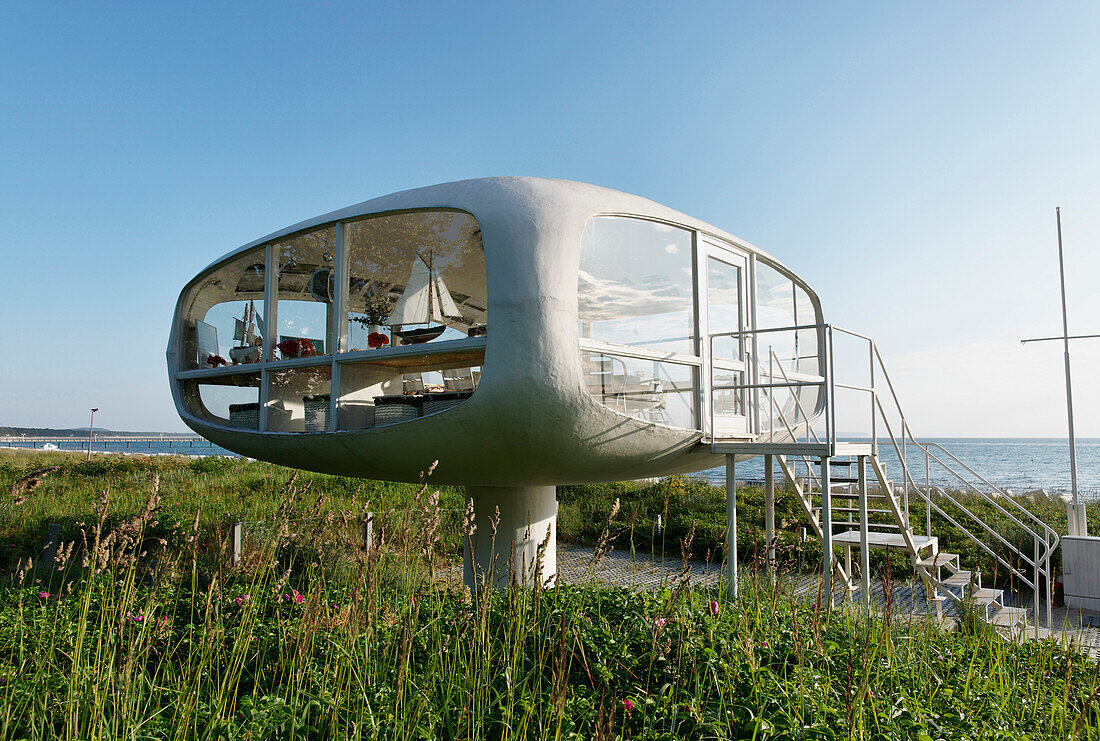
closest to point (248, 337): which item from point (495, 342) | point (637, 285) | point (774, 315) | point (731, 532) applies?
point (495, 342)

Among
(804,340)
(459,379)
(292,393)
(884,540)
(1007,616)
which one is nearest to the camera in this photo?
(292,393)

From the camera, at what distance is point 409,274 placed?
6.90 metres

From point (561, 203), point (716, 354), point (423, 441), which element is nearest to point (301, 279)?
point (423, 441)

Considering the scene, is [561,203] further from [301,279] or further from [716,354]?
[301,279]

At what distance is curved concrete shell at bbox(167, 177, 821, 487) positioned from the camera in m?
5.40

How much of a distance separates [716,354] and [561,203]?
2.34m

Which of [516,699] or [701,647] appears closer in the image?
[516,699]

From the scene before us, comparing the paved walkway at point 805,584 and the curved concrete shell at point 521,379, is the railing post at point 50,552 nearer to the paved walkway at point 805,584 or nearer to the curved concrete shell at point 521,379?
the curved concrete shell at point 521,379

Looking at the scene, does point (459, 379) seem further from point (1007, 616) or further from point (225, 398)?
point (1007, 616)

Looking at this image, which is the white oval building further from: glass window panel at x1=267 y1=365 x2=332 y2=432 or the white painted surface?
the white painted surface

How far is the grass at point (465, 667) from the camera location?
279 cm

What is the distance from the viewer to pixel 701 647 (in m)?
3.87

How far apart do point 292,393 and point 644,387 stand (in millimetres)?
3686

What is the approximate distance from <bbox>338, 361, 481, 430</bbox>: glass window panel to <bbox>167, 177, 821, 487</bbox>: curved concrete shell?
13 cm
